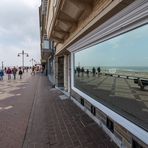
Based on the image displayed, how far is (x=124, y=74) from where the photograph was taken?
4.33 metres

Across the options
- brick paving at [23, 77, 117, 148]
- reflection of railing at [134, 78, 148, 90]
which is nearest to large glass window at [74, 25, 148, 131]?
reflection of railing at [134, 78, 148, 90]

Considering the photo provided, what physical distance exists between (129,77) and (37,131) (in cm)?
286

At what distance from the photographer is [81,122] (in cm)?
642

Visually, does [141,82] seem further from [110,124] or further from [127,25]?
[110,124]

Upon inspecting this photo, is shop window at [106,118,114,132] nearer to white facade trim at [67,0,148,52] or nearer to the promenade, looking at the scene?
the promenade

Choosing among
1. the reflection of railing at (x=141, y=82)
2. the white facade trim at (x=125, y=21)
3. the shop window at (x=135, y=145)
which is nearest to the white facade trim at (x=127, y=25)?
the white facade trim at (x=125, y=21)

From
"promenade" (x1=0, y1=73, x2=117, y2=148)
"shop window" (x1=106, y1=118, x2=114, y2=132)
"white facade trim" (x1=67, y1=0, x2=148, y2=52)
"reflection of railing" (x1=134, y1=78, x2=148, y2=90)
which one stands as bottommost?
"promenade" (x1=0, y1=73, x2=117, y2=148)

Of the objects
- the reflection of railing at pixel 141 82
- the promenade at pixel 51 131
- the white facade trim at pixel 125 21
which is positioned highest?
the white facade trim at pixel 125 21

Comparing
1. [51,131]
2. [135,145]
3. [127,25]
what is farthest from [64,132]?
[127,25]

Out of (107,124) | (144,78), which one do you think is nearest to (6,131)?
(107,124)

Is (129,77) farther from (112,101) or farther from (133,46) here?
(112,101)

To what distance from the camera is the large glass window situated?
139 inches

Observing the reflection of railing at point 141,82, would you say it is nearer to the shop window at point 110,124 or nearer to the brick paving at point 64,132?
the brick paving at point 64,132

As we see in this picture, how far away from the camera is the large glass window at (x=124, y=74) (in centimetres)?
353
